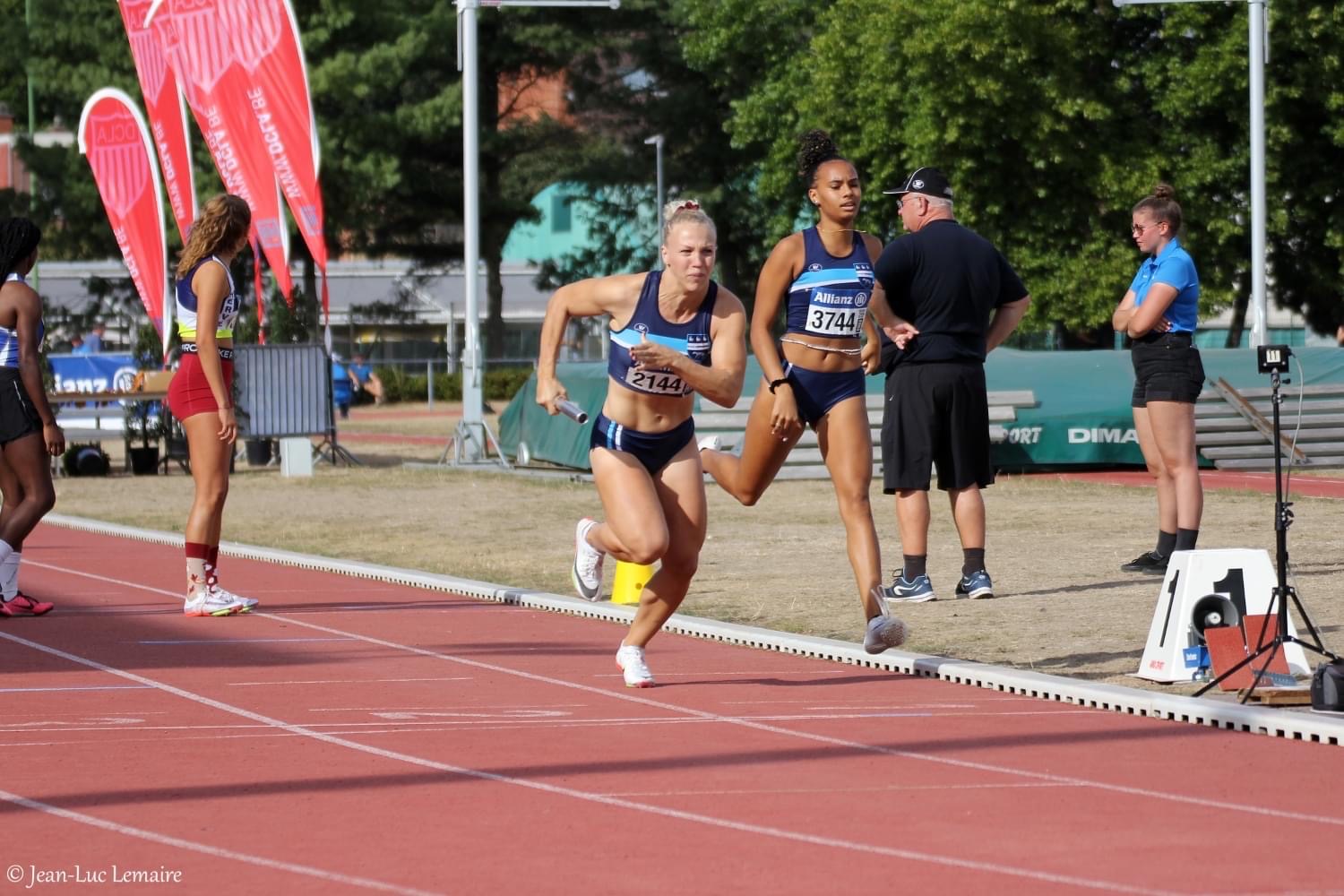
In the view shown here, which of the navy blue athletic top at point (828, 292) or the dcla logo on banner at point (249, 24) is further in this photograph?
the dcla logo on banner at point (249, 24)

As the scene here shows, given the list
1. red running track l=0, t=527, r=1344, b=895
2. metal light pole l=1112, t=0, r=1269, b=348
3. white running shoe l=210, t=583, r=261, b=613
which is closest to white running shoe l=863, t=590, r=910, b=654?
red running track l=0, t=527, r=1344, b=895

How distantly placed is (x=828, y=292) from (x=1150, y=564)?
3850 mm

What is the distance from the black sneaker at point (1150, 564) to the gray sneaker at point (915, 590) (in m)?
1.79

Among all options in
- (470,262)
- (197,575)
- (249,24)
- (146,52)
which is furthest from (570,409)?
(146,52)

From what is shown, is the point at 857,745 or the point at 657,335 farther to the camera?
the point at 657,335

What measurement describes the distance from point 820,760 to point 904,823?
3.43ft

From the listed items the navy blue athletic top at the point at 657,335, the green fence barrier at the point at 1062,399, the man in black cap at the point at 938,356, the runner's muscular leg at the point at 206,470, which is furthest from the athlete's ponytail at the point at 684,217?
the green fence barrier at the point at 1062,399

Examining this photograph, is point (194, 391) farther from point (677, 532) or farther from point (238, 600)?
point (677, 532)

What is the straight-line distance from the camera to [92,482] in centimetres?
2433

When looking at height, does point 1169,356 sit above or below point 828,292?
below

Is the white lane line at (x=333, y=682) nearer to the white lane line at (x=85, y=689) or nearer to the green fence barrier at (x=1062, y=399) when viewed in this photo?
the white lane line at (x=85, y=689)

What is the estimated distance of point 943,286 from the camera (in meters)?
10.9

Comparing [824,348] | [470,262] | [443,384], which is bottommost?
[443,384]

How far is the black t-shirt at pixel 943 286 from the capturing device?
1092 centimetres
